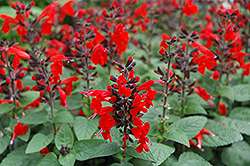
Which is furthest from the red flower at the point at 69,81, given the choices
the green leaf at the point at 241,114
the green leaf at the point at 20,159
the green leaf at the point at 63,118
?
the green leaf at the point at 241,114

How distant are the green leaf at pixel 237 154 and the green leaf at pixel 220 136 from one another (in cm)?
27

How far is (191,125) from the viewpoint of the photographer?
1894 millimetres

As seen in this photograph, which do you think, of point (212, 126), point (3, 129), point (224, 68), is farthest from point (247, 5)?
point (3, 129)

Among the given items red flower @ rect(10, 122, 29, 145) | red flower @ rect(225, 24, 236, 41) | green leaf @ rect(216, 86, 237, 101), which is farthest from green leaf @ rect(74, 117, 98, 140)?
red flower @ rect(225, 24, 236, 41)

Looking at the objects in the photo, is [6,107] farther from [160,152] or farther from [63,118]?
[160,152]

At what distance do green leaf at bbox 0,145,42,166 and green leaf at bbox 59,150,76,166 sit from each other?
41 centimetres

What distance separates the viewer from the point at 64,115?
6.41 ft

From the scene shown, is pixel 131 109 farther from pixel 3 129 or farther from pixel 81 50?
pixel 3 129

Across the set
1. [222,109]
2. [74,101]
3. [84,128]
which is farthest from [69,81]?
[222,109]

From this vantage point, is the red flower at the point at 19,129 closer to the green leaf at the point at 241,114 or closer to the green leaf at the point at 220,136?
the green leaf at the point at 220,136

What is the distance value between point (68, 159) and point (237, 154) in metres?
→ 1.54

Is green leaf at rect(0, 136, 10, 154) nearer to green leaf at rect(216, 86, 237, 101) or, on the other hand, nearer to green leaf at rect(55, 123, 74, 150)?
green leaf at rect(55, 123, 74, 150)

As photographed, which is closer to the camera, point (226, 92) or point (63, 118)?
point (63, 118)

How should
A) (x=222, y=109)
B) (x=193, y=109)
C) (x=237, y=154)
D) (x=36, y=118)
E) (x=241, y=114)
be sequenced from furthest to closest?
(x=222, y=109) < (x=241, y=114) < (x=237, y=154) < (x=193, y=109) < (x=36, y=118)
